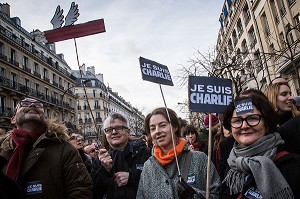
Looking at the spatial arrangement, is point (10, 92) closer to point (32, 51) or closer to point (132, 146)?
point (32, 51)

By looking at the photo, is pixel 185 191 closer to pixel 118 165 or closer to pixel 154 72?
pixel 118 165

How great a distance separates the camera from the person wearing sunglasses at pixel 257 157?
5.70 ft

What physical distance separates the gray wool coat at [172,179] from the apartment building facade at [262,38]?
11.3 metres

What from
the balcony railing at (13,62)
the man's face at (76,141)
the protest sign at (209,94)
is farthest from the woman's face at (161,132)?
the balcony railing at (13,62)

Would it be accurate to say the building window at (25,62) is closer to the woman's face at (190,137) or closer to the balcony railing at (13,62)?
the balcony railing at (13,62)

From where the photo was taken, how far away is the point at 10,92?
31.0m

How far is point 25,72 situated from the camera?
34.7m

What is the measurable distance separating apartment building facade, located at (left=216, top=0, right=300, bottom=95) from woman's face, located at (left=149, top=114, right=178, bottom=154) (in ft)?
36.3

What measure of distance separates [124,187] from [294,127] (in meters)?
1.87

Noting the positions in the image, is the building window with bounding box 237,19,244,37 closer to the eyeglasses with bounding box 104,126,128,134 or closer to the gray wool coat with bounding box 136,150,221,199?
the eyeglasses with bounding box 104,126,128,134

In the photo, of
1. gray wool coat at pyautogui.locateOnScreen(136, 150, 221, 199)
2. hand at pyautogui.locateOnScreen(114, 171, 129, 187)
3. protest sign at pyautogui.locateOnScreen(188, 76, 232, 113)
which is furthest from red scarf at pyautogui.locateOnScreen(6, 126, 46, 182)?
protest sign at pyautogui.locateOnScreen(188, 76, 232, 113)

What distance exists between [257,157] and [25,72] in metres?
37.2

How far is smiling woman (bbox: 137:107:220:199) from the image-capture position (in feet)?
8.07

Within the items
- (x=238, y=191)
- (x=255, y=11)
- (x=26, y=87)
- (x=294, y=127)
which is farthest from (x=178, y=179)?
(x=26, y=87)
